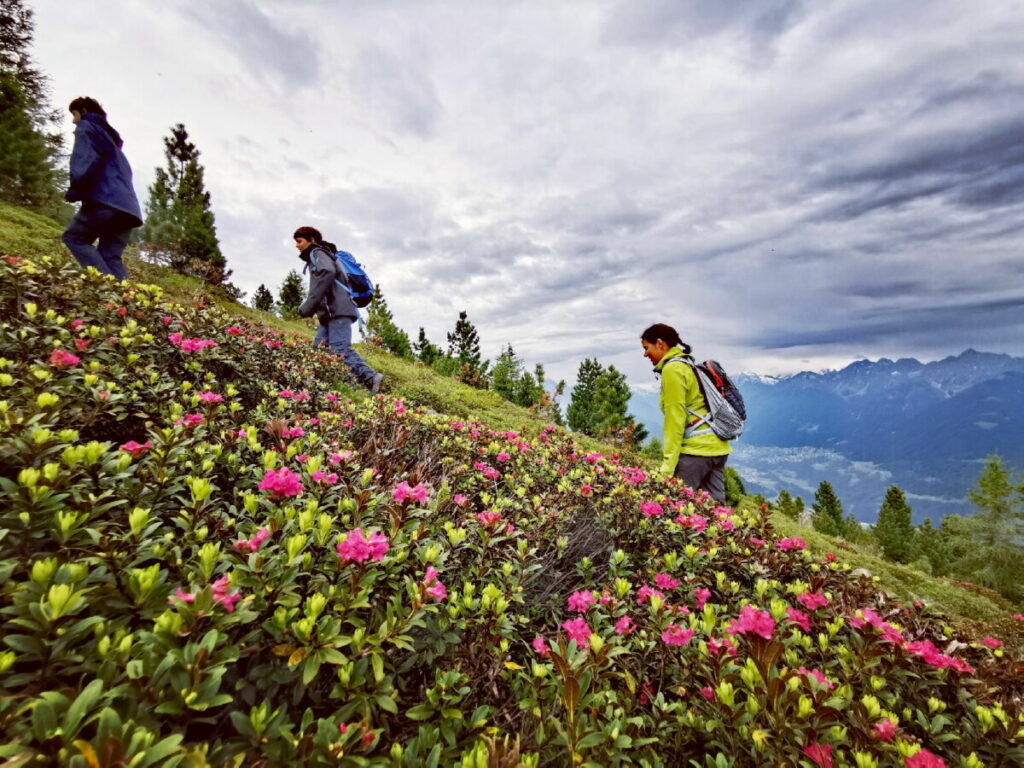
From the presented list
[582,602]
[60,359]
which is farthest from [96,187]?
[582,602]

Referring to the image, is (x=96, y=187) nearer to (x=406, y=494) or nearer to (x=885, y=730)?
(x=406, y=494)

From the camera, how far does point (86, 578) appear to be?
1.21m

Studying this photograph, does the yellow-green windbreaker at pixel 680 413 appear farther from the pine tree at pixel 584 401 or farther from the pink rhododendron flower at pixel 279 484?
the pine tree at pixel 584 401

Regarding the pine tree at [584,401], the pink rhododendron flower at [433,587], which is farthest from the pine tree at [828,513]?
the pink rhododendron flower at [433,587]

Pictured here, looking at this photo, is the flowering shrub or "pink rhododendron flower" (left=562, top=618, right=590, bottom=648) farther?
"pink rhododendron flower" (left=562, top=618, right=590, bottom=648)

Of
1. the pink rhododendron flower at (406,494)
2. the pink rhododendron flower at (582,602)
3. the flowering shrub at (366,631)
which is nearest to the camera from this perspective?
the flowering shrub at (366,631)

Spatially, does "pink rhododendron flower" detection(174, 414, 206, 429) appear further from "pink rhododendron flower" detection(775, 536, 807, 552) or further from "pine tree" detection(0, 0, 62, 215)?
"pine tree" detection(0, 0, 62, 215)

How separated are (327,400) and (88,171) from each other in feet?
13.8

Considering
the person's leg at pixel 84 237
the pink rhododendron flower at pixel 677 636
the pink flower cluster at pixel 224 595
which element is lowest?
the pink rhododendron flower at pixel 677 636

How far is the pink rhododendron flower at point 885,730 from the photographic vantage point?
146 cm

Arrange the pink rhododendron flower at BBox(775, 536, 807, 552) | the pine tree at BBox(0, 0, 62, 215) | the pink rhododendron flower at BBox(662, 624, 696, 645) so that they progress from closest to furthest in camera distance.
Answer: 1. the pink rhododendron flower at BBox(662, 624, 696, 645)
2. the pink rhododendron flower at BBox(775, 536, 807, 552)
3. the pine tree at BBox(0, 0, 62, 215)

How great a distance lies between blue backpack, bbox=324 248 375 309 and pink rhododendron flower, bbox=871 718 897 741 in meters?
7.69

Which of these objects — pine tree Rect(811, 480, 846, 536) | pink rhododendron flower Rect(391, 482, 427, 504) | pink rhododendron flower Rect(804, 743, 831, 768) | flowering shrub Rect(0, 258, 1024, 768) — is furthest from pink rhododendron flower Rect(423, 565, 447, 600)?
→ pine tree Rect(811, 480, 846, 536)

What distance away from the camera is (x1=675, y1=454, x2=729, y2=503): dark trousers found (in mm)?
5211
